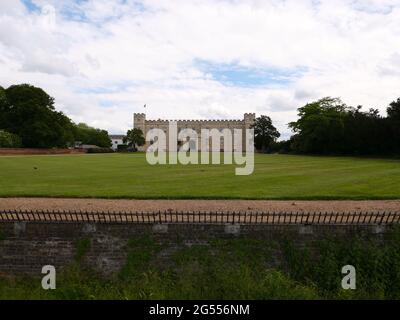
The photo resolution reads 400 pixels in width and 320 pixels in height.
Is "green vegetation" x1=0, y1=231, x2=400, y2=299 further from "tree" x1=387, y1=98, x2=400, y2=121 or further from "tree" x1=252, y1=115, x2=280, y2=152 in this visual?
"tree" x1=252, y1=115, x2=280, y2=152

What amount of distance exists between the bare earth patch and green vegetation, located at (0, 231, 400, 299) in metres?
2.35

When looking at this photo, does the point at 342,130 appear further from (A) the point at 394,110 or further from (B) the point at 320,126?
(A) the point at 394,110

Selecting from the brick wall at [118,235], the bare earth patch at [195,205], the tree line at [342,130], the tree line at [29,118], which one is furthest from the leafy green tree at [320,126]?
the brick wall at [118,235]

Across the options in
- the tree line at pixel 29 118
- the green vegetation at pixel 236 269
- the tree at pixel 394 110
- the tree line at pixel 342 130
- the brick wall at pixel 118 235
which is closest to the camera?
the green vegetation at pixel 236 269

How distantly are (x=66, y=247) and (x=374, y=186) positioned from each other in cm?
1319

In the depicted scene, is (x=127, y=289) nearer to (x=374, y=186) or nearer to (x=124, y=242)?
(x=124, y=242)

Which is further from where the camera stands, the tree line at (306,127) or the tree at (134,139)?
the tree at (134,139)

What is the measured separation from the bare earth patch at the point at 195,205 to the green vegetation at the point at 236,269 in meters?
2.35

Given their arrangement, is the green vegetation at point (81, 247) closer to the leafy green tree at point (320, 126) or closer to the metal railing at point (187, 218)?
the metal railing at point (187, 218)

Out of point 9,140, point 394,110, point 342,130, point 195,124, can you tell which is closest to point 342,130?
point 342,130

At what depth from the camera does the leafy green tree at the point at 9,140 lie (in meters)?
55.7

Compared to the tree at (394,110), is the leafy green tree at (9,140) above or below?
below

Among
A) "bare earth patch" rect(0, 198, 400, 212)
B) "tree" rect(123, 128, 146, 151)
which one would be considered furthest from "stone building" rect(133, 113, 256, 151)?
"bare earth patch" rect(0, 198, 400, 212)

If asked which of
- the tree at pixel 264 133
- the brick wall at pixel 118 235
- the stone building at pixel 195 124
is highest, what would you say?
the stone building at pixel 195 124
